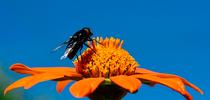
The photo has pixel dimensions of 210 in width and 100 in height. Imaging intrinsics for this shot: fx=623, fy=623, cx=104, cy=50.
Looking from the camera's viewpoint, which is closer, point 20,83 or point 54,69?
point 20,83

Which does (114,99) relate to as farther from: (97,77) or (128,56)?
(128,56)

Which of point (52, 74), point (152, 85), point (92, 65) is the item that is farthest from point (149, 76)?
point (52, 74)

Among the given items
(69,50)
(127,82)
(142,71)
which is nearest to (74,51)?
(69,50)

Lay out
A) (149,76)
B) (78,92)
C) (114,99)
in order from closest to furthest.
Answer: (78,92), (114,99), (149,76)

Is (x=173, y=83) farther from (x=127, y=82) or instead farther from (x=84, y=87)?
(x=84, y=87)

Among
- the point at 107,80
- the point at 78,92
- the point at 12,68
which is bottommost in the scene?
the point at 78,92

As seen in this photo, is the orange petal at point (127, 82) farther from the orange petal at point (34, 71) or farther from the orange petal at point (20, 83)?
the orange petal at point (20, 83)
